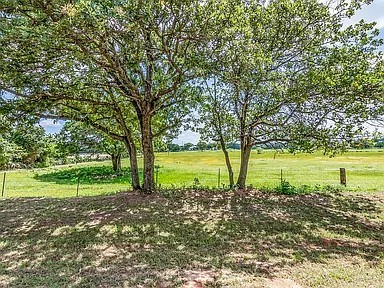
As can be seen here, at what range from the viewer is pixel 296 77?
9.03 m

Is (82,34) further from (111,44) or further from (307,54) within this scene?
(307,54)

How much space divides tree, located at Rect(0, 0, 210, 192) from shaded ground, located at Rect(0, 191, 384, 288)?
8.04 ft

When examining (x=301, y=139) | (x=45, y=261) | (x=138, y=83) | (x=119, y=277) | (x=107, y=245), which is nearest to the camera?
(x=119, y=277)

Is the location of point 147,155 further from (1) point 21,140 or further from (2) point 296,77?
(2) point 296,77

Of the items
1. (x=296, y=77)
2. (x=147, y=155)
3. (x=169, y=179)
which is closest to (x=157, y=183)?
(x=169, y=179)

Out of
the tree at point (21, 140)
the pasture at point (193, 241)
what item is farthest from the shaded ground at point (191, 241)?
the tree at point (21, 140)

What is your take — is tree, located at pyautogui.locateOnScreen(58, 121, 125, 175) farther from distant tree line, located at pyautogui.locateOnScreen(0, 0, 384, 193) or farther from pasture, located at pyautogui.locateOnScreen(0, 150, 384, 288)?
pasture, located at pyautogui.locateOnScreen(0, 150, 384, 288)

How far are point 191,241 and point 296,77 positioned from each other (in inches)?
218

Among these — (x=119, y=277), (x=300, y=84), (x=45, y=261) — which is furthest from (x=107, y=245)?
(x=300, y=84)

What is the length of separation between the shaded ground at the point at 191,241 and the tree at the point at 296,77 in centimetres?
224

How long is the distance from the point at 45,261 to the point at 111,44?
4.43 metres

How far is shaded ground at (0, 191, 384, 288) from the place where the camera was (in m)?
4.37

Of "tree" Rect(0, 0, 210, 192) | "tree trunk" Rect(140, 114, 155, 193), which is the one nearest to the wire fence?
"tree trunk" Rect(140, 114, 155, 193)

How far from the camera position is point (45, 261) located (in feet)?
16.2
